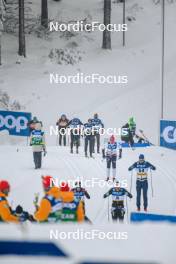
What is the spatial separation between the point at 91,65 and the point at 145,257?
89.0ft

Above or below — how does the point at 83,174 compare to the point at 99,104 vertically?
below

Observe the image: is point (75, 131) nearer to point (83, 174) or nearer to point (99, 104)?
point (83, 174)

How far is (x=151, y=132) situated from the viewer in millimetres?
23047

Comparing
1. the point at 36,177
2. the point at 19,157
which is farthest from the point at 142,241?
the point at 19,157

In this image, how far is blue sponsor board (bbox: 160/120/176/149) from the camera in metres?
20.6

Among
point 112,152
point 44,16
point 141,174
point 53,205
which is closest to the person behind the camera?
point 53,205

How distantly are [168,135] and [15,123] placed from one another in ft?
19.4

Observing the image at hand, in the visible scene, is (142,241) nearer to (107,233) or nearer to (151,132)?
(107,233)

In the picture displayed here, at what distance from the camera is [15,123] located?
57.5ft

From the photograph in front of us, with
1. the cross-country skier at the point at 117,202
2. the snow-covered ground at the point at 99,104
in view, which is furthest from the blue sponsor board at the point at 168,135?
the cross-country skier at the point at 117,202

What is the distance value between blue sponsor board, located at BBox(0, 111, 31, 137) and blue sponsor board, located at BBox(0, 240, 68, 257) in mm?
13980

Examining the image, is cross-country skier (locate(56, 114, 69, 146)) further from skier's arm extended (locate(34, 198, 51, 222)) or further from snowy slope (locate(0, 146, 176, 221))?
skier's arm extended (locate(34, 198, 51, 222))

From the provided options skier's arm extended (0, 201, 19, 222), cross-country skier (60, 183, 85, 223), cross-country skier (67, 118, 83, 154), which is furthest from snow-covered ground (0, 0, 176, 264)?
cross-country skier (60, 183, 85, 223)

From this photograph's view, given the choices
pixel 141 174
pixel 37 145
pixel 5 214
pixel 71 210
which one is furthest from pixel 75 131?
pixel 71 210
